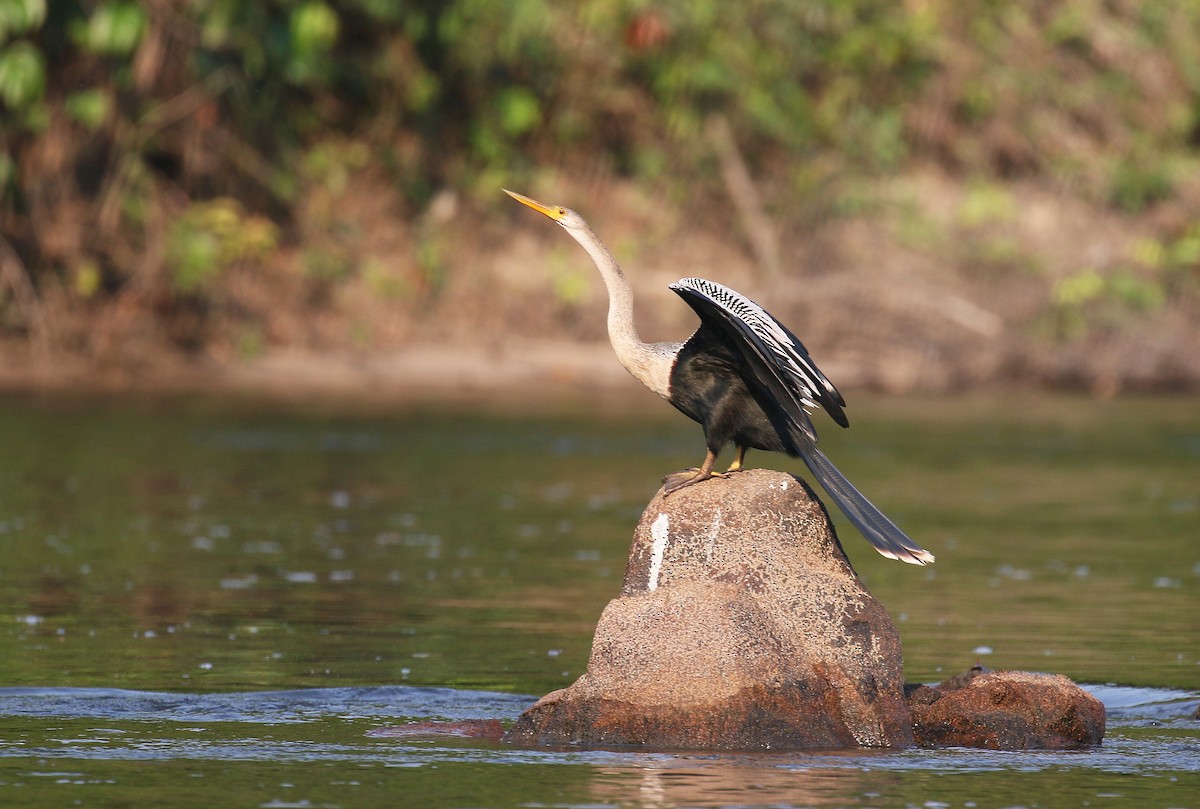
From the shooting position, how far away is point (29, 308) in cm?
2147

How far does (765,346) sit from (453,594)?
4282mm

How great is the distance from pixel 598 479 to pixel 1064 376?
9.93m

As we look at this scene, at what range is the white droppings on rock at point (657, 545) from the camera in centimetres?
745

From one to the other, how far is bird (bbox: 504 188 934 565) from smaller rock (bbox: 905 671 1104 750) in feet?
1.69

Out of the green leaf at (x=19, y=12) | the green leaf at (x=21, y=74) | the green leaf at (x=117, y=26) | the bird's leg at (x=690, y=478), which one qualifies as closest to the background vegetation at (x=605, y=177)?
the green leaf at (x=117, y=26)

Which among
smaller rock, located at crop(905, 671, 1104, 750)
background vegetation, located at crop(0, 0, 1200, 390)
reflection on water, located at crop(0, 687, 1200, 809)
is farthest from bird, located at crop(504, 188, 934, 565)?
background vegetation, located at crop(0, 0, 1200, 390)

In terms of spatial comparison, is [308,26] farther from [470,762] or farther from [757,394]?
[470,762]

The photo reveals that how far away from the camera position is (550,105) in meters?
26.0

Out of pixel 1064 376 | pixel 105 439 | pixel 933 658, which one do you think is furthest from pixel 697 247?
pixel 933 658

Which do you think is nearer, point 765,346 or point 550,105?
point 765,346

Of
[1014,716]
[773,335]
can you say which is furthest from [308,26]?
[1014,716]

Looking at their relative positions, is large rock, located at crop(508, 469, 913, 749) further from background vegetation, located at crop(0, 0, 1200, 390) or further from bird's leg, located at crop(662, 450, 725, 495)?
background vegetation, located at crop(0, 0, 1200, 390)

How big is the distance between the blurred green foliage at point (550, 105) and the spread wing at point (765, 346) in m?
14.5

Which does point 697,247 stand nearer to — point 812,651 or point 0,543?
point 0,543
